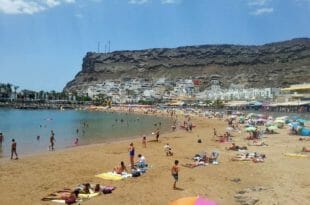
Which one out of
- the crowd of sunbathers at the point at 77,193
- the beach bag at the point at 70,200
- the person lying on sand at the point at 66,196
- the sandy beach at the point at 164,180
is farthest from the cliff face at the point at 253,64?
the beach bag at the point at 70,200

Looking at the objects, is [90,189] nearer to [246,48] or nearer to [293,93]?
[293,93]

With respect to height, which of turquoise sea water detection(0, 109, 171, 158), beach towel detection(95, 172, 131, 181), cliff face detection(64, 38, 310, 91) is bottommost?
turquoise sea water detection(0, 109, 171, 158)

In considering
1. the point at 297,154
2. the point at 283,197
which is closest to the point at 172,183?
the point at 283,197

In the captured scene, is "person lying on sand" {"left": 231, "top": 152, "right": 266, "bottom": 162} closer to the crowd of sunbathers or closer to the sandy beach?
the sandy beach

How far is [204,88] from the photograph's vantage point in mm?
175250

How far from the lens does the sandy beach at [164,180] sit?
44.3 ft

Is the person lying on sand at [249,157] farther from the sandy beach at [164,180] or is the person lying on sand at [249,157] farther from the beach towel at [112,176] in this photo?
the beach towel at [112,176]

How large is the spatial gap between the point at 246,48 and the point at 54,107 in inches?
3573

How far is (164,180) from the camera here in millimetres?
16375

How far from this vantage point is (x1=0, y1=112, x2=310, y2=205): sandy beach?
13512 mm

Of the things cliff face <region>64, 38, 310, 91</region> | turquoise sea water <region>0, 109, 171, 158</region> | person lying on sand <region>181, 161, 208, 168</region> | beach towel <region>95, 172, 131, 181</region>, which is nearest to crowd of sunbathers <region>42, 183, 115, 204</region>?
beach towel <region>95, 172, 131, 181</region>

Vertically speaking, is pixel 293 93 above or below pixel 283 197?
above

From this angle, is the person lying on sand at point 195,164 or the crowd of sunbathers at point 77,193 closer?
the crowd of sunbathers at point 77,193

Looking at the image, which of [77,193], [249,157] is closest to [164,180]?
[77,193]
